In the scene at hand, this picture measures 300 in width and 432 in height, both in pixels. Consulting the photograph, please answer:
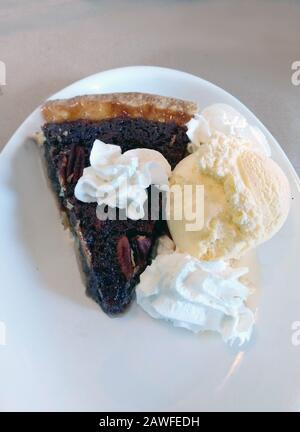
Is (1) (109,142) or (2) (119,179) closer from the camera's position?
(2) (119,179)

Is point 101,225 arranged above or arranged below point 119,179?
below

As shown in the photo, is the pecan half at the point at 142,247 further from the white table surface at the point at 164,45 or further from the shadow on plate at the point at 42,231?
the white table surface at the point at 164,45

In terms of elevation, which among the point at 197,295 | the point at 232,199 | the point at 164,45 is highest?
the point at 164,45

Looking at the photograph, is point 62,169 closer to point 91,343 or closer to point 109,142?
point 109,142

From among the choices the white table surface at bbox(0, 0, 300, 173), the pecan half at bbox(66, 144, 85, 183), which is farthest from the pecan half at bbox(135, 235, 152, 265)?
the white table surface at bbox(0, 0, 300, 173)

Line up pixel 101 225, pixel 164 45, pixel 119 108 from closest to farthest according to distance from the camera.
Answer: pixel 101 225 < pixel 119 108 < pixel 164 45

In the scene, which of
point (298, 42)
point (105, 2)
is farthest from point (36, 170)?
point (298, 42)

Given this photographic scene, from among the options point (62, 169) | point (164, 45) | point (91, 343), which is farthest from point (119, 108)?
point (91, 343)
